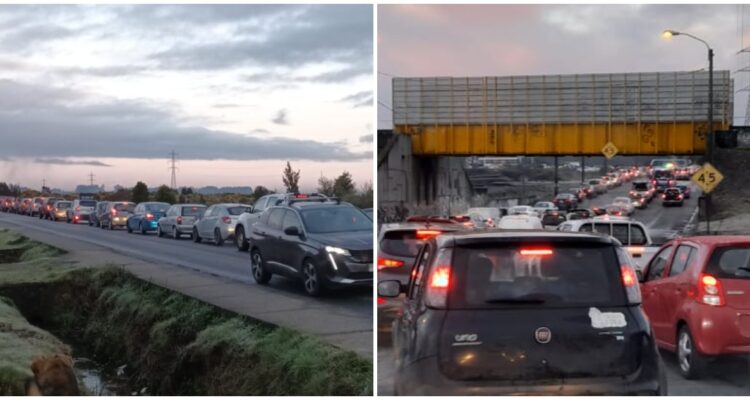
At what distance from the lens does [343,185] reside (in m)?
12.6

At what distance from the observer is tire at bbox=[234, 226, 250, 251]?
67.2 ft

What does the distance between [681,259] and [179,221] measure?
13.9m

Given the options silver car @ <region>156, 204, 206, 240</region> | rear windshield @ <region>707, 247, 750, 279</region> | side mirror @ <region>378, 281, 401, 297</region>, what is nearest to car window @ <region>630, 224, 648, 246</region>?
silver car @ <region>156, 204, 206, 240</region>

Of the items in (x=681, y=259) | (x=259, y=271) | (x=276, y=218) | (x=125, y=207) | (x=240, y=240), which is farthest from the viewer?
(x=240, y=240)

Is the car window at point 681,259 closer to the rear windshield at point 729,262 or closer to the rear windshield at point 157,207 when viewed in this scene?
the rear windshield at point 729,262

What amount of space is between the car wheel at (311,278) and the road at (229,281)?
0.12 m

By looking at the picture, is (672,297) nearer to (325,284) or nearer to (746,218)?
(325,284)

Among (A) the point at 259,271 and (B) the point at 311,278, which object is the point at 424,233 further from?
(A) the point at 259,271

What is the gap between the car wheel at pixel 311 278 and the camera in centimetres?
1289

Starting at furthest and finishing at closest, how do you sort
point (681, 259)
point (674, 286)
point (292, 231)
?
point (292, 231) → point (681, 259) → point (674, 286)

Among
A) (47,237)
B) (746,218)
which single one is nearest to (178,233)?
(47,237)

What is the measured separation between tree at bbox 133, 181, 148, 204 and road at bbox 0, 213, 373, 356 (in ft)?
3.31

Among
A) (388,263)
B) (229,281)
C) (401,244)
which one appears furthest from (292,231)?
(229,281)

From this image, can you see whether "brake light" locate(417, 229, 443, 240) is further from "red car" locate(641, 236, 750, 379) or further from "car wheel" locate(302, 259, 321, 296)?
"red car" locate(641, 236, 750, 379)
